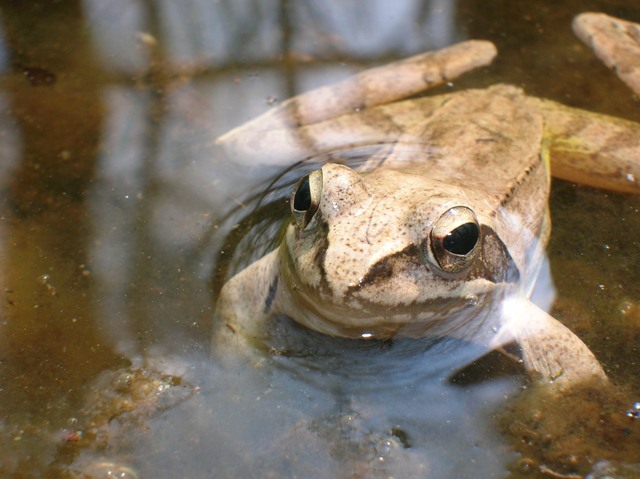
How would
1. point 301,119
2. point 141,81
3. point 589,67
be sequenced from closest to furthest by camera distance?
point 301,119 → point 141,81 → point 589,67

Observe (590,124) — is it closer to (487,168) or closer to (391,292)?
(487,168)

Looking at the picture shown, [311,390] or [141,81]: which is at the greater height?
[141,81]

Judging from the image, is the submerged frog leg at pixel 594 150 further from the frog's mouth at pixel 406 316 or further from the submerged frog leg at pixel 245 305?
the submerged frog leg at pixel 245 305

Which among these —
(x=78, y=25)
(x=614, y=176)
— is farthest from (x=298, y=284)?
(x=78, y=25)

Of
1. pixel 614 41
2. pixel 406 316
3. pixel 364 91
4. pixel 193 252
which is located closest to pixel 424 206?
pixel 406 316

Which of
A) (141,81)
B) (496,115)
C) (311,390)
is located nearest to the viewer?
(311,390)

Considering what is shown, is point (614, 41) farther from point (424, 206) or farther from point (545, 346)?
point (424, 206)

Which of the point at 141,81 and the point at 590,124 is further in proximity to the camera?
the point at 141,81
